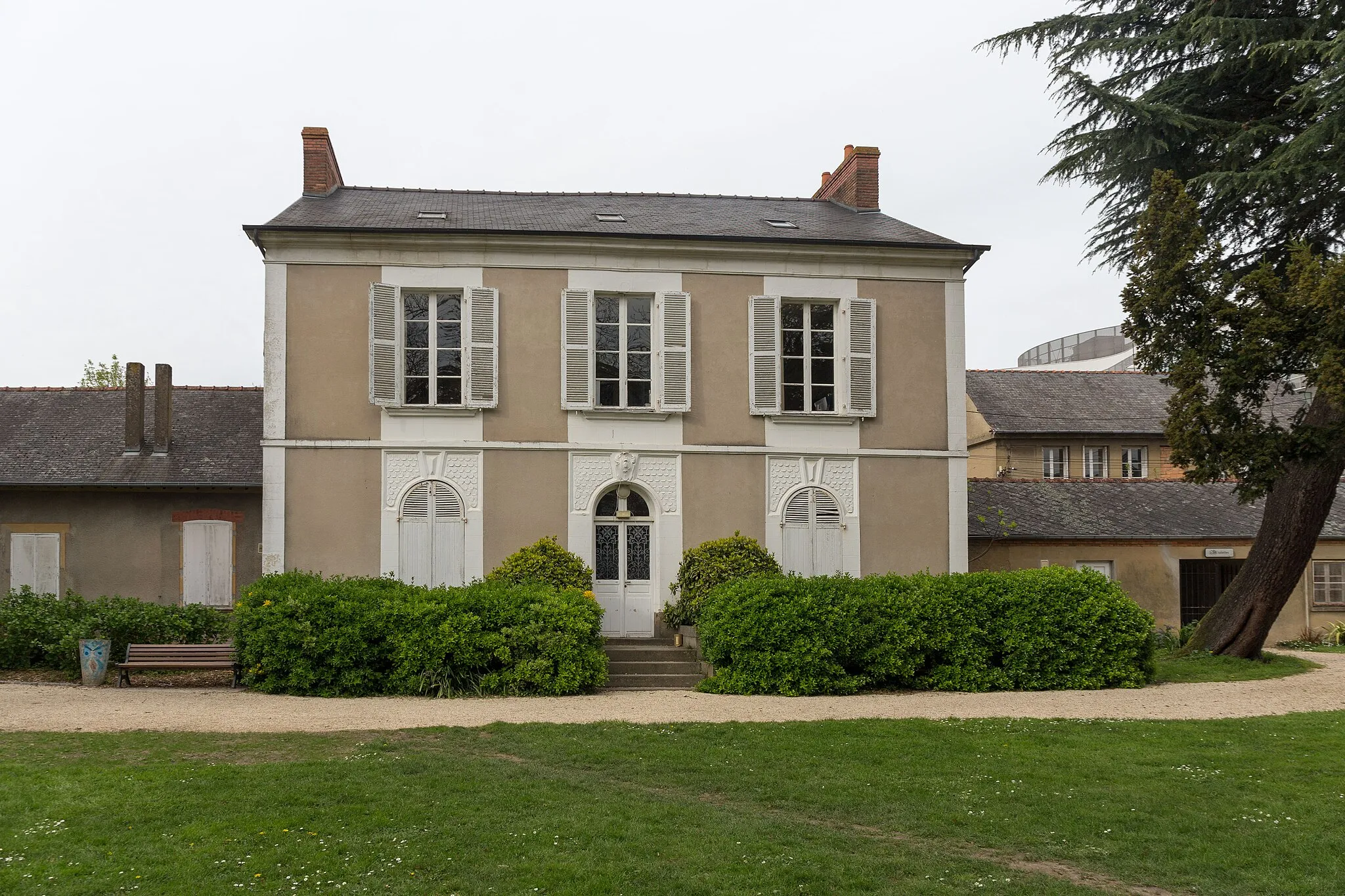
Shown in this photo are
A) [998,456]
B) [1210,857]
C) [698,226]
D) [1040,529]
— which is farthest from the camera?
[998,456]

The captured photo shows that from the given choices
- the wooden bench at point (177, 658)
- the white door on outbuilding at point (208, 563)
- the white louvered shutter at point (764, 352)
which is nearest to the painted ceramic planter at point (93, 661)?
the wooden bench at point (177, 658)

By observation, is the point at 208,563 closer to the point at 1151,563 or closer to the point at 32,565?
the point at 32,565

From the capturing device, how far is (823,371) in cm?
1606

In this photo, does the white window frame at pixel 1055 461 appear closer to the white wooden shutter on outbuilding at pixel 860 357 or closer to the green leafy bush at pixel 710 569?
the white wooden shutter on outbuilding at pixel 860 357

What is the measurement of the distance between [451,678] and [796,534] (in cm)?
558

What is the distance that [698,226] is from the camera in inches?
650

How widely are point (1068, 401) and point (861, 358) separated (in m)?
14.2

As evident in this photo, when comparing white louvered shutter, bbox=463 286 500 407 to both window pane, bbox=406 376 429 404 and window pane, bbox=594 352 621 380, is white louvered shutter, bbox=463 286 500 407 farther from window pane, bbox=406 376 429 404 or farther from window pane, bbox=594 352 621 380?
window pane, bbox=594 352 621 380

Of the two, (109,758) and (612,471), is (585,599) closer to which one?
(612,471)

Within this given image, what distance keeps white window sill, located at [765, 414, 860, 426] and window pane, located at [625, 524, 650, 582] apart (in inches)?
93.8

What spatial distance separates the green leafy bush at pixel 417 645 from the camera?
12133 mm

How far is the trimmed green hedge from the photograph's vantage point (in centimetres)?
1241

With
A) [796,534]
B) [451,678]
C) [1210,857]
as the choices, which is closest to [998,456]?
[796,534]

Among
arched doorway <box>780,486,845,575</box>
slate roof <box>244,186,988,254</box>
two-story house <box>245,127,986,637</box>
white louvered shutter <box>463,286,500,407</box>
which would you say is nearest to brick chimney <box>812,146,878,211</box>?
slate roof <box>244,186,988,254</box>
